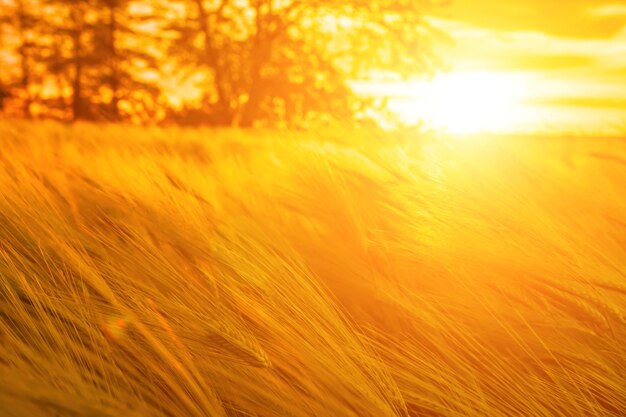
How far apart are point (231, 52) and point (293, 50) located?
649 millimetres

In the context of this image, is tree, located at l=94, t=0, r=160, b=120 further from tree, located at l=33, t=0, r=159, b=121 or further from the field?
the field

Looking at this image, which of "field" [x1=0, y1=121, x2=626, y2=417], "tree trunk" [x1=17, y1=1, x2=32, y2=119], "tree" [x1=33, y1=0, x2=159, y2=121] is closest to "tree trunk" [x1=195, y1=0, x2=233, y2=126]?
"tree" [x1=33, y1=0, x2=159, y2=121]

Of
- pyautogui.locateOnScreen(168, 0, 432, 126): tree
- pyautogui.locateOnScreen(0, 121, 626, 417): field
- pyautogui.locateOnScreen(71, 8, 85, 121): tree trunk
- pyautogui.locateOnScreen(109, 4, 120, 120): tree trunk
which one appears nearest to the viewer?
pyautogui.locateOnScreen(0, 121, 626, 417): field

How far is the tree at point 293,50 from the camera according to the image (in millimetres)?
4805

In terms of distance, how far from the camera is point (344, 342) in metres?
0.67

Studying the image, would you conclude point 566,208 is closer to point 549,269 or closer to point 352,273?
point 549,269

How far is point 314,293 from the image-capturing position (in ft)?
2.36

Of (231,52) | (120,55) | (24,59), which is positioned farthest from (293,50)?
(24,59)

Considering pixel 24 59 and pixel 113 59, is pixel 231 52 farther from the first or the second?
pixel 24 59

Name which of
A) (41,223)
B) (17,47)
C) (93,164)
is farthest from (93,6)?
(41,223)

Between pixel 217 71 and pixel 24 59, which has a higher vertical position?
pixel 24 59

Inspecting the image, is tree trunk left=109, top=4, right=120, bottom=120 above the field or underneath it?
above

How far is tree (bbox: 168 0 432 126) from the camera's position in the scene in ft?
15.8

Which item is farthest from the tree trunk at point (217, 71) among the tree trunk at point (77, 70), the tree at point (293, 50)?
the tree trunk at point (77, 70)
